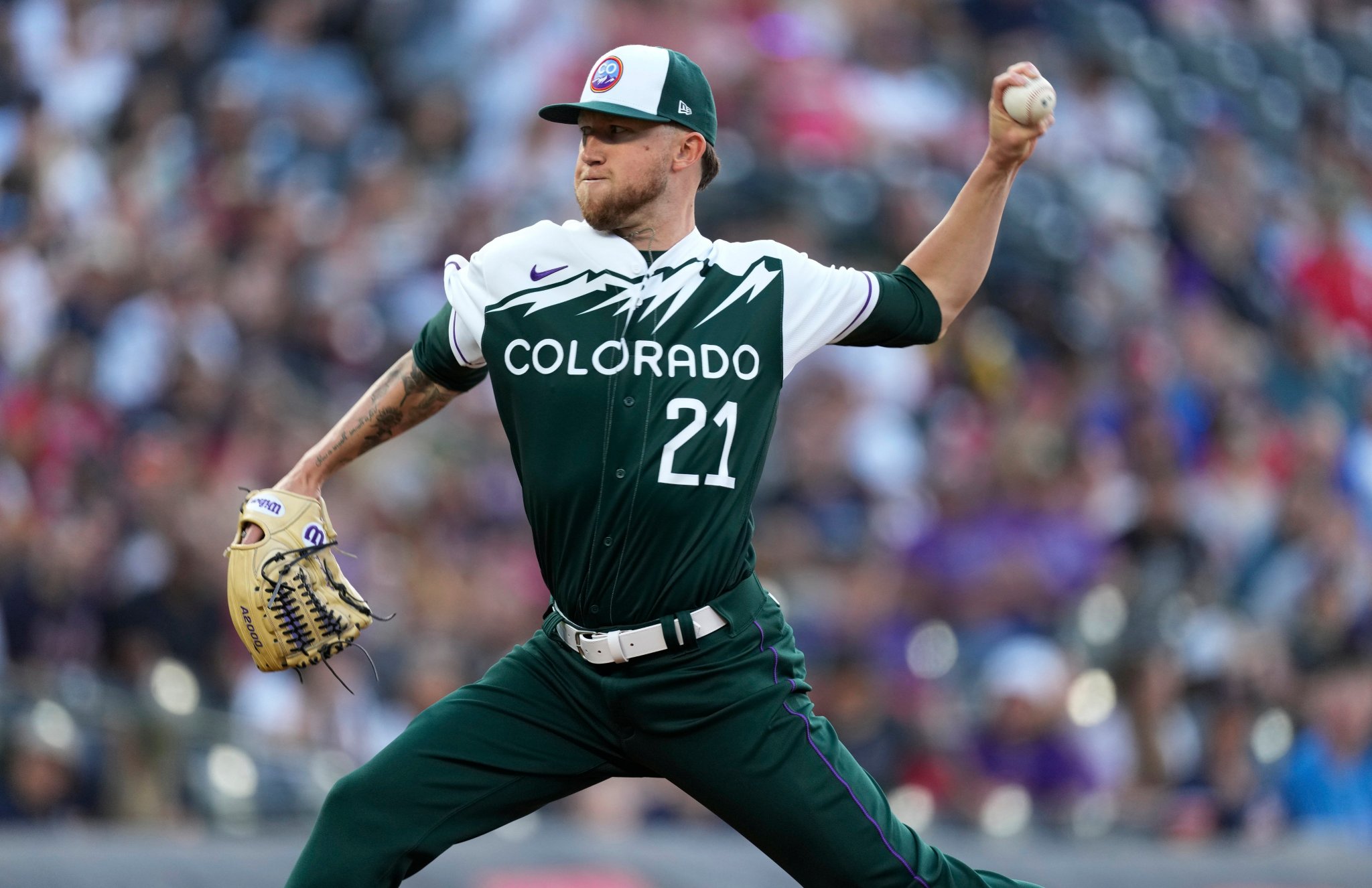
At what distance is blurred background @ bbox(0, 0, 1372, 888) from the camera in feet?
25.6

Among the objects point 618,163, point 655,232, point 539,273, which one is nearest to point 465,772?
point 539,273

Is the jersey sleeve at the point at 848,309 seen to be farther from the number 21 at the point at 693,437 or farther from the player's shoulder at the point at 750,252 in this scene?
the number 21 at the point at 693,437

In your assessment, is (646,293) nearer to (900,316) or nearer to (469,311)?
(469,311)

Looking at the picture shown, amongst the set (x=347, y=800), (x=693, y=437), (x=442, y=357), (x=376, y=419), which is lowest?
(x=347, y=800)

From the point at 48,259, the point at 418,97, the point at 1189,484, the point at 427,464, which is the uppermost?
the point at 418,97

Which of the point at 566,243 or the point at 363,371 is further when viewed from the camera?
the point at 363,371

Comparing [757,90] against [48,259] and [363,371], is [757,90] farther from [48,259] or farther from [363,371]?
[48,259]

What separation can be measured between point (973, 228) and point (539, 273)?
3.32 feet

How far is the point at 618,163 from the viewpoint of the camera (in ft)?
13.7

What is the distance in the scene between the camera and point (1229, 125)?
14562mm

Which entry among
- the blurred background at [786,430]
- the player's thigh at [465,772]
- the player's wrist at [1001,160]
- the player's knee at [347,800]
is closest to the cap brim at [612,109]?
the player's wrist at [1001,160]

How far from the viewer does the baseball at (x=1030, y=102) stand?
13.7 ft

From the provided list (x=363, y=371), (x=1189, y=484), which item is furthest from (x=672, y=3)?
(x=1189, y=484)

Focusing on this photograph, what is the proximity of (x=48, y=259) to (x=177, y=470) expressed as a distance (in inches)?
83.8
